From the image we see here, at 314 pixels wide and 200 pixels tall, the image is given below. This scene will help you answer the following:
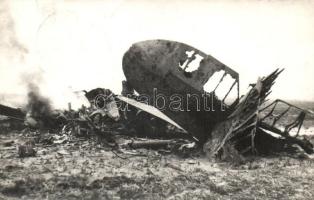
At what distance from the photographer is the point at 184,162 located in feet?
30.8

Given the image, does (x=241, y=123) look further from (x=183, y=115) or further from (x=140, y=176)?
(x=140, y=176)

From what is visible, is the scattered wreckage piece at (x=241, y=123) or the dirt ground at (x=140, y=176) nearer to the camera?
the dirt ground at (x=140, y=176)

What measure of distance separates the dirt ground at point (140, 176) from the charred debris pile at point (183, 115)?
0.69 m

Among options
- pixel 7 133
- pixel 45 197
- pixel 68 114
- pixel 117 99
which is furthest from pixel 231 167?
pixel 7 133

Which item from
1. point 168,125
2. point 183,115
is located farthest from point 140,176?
point 168,125

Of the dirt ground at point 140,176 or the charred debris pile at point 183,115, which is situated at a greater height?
the charred debris pile at point 183,115

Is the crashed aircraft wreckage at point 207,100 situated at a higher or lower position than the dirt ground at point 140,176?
higher

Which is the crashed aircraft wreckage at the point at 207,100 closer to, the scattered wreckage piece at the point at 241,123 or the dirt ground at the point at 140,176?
the scattered wreckage piece at the point at 241,123

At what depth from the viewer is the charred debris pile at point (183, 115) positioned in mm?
9961

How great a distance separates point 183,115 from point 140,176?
333cm

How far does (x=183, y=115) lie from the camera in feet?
34.9

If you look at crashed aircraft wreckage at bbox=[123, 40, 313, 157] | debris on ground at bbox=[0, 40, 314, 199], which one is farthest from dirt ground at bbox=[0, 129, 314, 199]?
crashed aircraft wreckage at bbox=[123, 40, 313, 157]

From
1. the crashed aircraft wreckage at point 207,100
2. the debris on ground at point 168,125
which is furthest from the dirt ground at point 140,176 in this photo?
the crashed aircraft wreckage at point 207,100

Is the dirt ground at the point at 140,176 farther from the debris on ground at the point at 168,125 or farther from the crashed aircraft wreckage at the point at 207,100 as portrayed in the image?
the crashed aircraft wreckage at the point at 207,100
